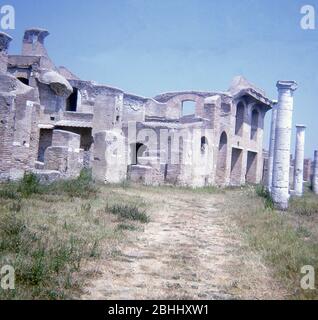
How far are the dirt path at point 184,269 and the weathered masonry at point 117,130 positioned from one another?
7818mm

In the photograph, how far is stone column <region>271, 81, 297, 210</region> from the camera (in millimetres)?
13594

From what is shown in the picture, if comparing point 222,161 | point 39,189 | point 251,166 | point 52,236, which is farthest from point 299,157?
point 52,236

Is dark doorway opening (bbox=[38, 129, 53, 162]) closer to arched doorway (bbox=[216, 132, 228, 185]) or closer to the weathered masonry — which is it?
the weathered masonry

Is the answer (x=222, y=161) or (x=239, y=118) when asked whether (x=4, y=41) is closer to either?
(x=222, y=161)

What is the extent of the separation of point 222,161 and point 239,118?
525 cm

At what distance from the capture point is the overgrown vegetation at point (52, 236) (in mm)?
4445

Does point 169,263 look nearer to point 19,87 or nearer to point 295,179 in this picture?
point 19,87

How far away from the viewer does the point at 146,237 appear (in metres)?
7.70

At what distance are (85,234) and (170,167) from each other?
15142mm

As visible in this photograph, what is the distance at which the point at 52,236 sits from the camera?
6.42 metres

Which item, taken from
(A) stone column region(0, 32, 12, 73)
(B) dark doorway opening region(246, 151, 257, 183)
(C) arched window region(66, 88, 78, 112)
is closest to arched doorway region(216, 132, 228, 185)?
(B) dark doorway opening region(246, 151, 257, 183)

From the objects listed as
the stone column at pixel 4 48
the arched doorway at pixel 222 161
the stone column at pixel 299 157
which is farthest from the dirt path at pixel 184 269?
the arched doorway at pixel 222 161

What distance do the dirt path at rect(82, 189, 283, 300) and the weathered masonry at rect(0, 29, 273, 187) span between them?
7.82 meters
